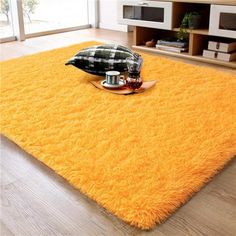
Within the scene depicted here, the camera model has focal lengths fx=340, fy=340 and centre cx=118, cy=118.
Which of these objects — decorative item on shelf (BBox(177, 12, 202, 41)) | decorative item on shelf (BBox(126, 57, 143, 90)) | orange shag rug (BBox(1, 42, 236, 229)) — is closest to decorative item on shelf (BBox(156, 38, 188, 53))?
decorative item on shelf (BBox(177, 12, 202, 41))

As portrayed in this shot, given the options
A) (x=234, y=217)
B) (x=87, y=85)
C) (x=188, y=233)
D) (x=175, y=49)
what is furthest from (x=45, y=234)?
(x=175, y=49)

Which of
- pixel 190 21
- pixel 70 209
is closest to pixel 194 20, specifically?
pixel 190 21

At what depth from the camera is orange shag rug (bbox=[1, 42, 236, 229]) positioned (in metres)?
1.15

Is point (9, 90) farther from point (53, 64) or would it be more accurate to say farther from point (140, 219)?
point (140, 219)

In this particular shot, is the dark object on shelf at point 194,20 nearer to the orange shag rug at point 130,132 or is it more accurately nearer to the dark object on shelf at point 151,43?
the dark object on shelf at point 151,43

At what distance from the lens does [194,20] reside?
2771mm

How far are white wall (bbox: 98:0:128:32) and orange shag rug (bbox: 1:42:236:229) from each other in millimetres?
2079

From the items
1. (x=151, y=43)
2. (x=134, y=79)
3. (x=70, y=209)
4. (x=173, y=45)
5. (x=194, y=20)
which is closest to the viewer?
(x=70, y=209)

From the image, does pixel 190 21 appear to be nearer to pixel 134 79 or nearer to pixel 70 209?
pixel 134 79

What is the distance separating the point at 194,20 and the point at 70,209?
2146 millimetres

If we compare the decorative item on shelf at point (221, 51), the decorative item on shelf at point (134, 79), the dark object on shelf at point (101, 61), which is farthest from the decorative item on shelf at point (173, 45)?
the decorative item on shelf at point (134, 79)

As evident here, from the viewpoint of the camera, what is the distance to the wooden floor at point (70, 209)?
1.01 metres

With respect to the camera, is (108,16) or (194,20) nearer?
(194,20)

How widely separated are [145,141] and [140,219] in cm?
48
